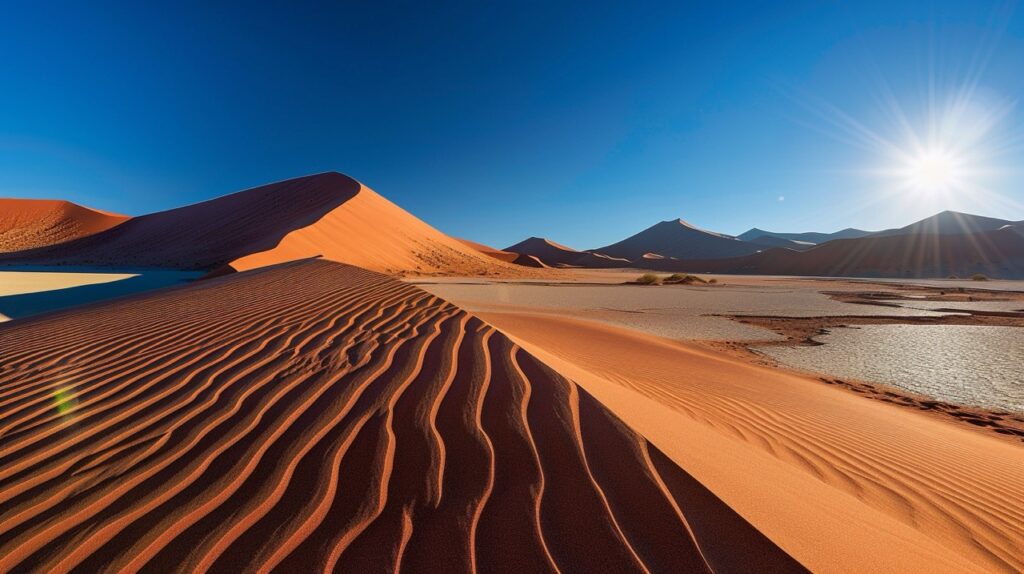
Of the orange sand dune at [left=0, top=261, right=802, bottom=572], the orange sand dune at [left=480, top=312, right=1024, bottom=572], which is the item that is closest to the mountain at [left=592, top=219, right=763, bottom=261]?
the orange sand dune at [left=480, top=312, right=1024, bottom=572]

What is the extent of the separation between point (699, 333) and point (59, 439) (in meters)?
9.86

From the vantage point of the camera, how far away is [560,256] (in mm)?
93000

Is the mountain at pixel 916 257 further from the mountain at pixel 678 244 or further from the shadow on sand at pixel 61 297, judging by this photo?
the shadow on sand at pixel 61 297

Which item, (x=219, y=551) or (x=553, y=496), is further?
(x=553, y=496)

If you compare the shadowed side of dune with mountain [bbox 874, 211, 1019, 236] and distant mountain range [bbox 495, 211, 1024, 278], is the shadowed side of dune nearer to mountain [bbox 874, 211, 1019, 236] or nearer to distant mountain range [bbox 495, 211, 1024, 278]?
distant mountain range [bbox 495, 211, 1024, 278]

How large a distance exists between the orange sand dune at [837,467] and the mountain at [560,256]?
70892 mm

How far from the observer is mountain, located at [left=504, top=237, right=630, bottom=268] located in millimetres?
76938

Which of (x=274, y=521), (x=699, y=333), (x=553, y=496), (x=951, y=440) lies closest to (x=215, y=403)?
(x=274, y=521)

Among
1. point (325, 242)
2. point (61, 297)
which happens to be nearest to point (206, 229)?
point (325, 242)

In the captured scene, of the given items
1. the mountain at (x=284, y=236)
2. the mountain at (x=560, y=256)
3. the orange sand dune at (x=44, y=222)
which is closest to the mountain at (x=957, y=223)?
the mountain at (x=560, y=256)

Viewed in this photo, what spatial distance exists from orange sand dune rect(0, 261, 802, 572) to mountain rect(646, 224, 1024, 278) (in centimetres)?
5301

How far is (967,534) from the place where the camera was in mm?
2002

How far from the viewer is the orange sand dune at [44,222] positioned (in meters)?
46.6

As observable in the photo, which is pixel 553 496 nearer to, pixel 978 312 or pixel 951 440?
pixel 951 440
